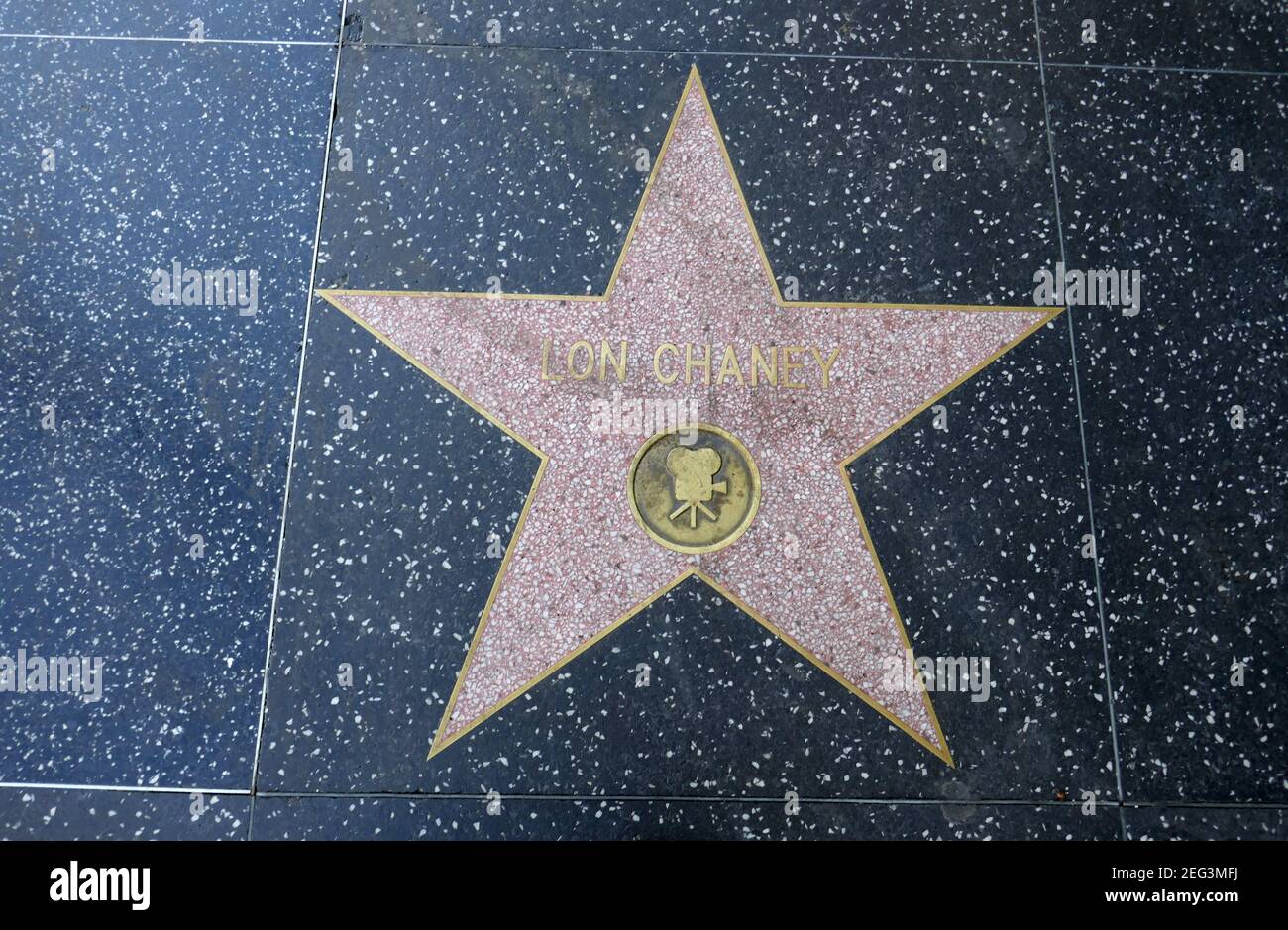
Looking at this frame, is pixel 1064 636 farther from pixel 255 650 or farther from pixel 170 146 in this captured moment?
pixel 170 146

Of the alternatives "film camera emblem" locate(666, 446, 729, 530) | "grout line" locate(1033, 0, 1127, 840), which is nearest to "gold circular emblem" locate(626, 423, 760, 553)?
"film camera emblem" locate(666, 446, 729, 530)

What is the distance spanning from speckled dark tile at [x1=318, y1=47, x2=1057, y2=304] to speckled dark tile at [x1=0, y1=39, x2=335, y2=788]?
0.18m

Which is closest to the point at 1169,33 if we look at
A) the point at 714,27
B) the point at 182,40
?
the point at 714,27

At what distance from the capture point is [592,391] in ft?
5.94

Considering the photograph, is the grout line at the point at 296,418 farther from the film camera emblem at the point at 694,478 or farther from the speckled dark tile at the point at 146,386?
the film camera emblem at the point at 694,478

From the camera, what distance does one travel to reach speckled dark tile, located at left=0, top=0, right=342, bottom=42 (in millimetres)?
1993

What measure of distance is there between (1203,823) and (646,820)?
3.56 ft

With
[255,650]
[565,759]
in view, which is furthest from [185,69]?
[565,759]

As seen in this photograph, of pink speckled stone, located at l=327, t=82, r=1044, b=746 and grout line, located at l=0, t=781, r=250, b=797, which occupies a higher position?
pink speckled stone, located at l=327, t=82, r=1044, b=746

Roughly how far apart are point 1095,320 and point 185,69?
6.99ft

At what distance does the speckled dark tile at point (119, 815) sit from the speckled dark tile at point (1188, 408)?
69.4 inches

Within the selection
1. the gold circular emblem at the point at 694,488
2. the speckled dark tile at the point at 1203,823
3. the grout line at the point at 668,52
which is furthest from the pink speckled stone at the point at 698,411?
the speckled dark tile at the point at 1203,823

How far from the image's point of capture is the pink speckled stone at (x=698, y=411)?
1715mm

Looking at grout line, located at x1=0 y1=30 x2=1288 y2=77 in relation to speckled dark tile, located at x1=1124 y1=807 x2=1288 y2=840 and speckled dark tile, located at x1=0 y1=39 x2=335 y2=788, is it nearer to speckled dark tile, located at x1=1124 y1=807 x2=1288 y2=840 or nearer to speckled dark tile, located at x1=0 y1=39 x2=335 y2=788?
speckled dark tile, located at x1=0 y1=39 x2=335 y2=788
